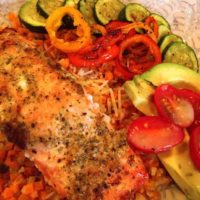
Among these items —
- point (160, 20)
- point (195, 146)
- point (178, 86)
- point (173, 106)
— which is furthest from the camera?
point (160, 20)

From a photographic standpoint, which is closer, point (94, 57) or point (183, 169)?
point (183, 169)

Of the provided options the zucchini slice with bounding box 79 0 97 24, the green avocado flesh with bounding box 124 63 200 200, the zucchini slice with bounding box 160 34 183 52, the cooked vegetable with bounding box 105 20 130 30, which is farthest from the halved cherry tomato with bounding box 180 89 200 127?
the zucchini slice with bounding box 79 0 97 24

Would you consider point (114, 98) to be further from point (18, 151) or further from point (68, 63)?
point (18, 151)

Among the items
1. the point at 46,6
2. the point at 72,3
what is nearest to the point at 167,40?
the point at 72,3

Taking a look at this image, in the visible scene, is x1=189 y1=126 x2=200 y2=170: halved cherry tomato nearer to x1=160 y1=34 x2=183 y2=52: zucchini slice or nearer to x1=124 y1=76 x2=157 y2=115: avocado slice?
x1=124 y1=76 x2=157 y2=115: avocado slice

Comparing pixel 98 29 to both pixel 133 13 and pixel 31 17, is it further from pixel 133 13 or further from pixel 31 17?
pixel 31 17
